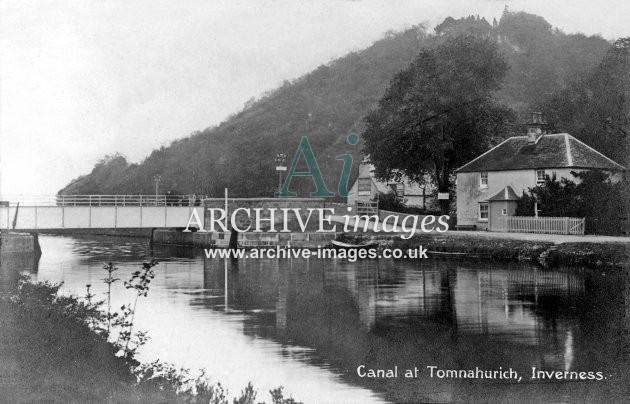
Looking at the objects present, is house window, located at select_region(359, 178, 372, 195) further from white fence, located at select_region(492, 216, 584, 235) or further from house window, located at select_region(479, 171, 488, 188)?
white fence, located at select_region(492, 216, 584, 235)

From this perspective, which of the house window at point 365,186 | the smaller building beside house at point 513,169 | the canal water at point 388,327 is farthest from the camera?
the house window at point 365,186

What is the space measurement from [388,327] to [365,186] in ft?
124

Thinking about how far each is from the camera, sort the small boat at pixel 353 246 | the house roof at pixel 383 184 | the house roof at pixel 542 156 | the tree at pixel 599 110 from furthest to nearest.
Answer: the house roof at pixel 383 184
the house roof at pixel 542 156
the tree at pixel 599 110
the small boat at pixel 353 246

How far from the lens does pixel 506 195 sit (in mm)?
36938

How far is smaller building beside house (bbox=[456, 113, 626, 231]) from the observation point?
3609cm

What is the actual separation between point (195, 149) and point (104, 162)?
13.9ft

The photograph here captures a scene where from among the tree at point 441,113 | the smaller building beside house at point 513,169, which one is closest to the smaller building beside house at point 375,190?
the tree at point 441,113

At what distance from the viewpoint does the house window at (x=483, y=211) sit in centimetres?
3944

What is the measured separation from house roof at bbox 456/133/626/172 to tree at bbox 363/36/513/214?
153cm

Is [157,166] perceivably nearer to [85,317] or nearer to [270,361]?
[85,317]

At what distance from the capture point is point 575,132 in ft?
141

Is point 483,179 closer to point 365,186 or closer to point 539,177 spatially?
point 539,177

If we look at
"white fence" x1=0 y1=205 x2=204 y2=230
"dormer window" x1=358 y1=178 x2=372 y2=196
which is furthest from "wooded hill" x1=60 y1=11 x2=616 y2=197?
"dormer window" x1=358 y1=178 x2=372 y2=196

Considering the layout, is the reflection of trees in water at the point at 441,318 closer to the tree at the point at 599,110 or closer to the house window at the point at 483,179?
the tree at the point at 599,110
